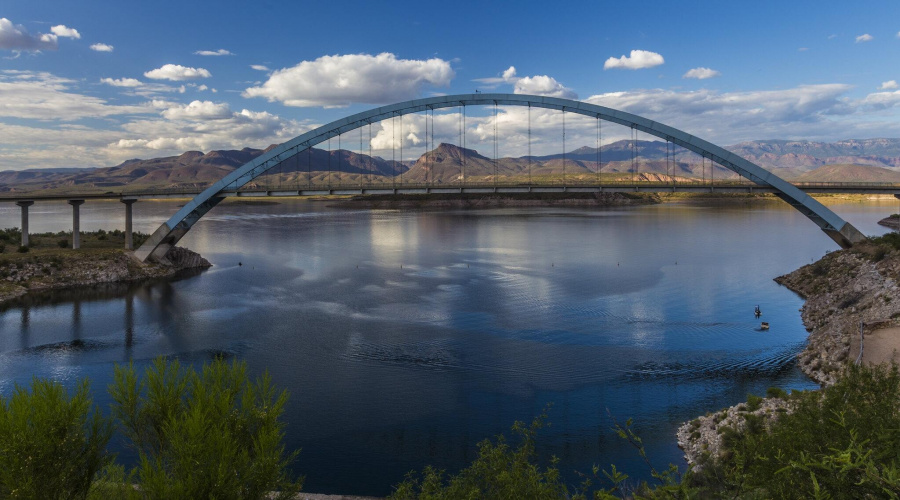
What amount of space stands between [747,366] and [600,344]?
19.4 feet

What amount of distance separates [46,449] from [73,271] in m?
41.2

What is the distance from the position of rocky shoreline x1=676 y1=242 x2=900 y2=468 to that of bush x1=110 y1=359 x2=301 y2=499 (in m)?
9.55

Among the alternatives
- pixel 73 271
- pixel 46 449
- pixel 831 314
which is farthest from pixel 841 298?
pixel 73 271

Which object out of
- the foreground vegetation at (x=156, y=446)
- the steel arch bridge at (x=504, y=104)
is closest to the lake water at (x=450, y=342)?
the steel arch bridge at (x=504, y=104)

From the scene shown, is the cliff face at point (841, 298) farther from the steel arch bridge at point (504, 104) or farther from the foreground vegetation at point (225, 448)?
the foreground vegetation at point (225, 448)

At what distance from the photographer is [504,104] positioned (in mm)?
42406

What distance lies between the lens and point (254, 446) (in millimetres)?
8242

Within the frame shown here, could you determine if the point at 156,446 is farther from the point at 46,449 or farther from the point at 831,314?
the point at 831,314

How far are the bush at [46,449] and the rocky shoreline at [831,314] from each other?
465 inches

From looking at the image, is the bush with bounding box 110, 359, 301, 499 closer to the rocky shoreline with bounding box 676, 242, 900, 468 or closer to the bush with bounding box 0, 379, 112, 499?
the bush with bounding box 0, 379, 112, 499

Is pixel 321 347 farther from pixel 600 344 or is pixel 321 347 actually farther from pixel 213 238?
pixel 213 238

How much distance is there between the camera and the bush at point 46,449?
6.90 metres

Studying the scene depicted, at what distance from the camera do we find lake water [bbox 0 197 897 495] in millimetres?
16703

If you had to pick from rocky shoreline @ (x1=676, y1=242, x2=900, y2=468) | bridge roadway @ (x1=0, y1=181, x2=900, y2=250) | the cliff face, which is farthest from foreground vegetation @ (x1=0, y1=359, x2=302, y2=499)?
bridge roadway @ (x1=0, y1=181, x2=900, y2=250)
